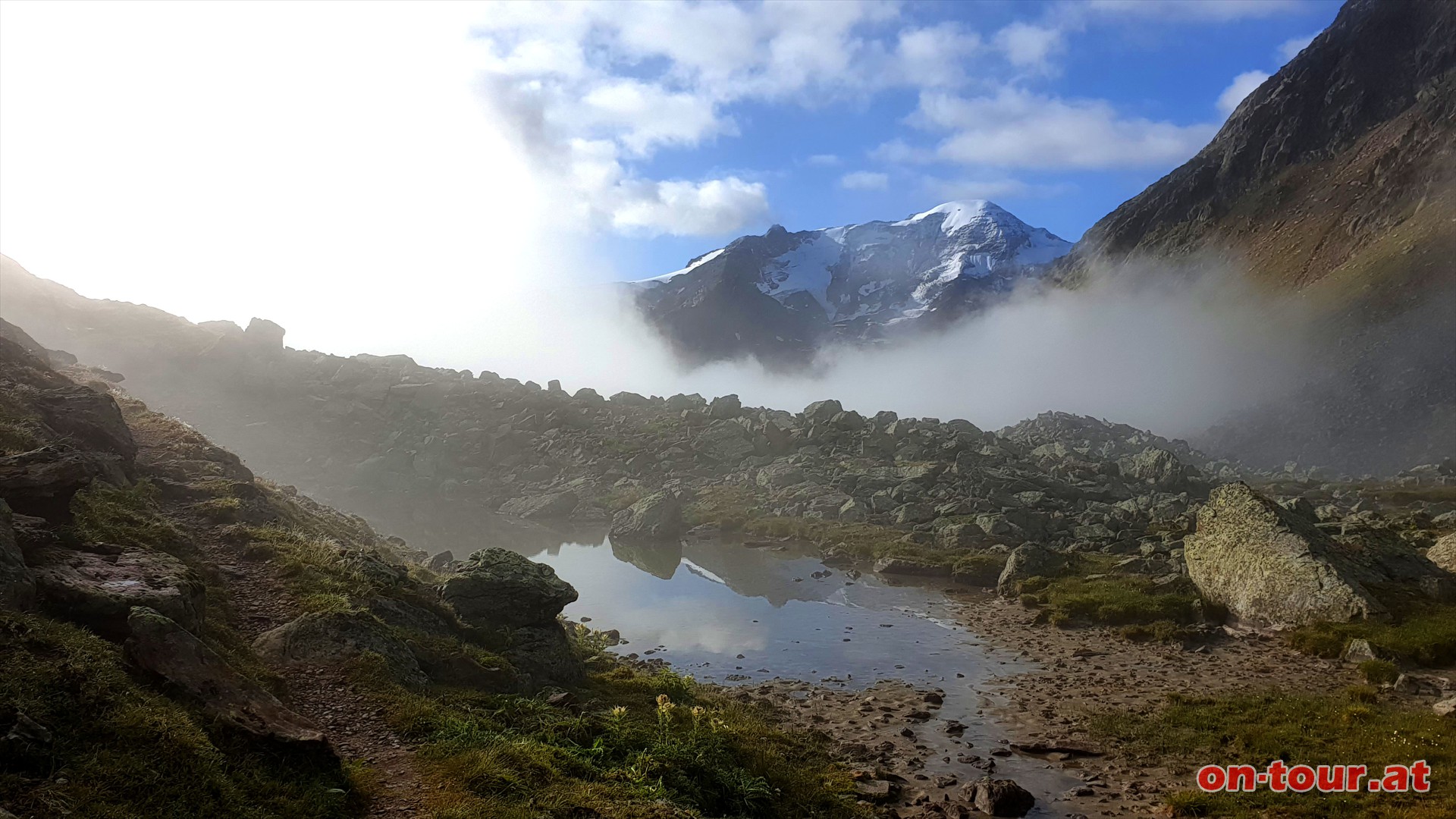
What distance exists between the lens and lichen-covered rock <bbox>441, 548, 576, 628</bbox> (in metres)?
23.0

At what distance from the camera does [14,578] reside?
12.0 m

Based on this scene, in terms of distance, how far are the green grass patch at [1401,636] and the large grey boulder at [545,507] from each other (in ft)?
202

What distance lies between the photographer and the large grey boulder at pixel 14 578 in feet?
38.3

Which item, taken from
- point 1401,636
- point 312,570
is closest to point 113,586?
point 312,570

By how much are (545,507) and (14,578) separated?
63.7 metres

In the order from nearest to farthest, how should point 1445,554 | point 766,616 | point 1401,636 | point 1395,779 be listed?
1. point 1395,779
2. point 1401,636
3. point 1445,554
4. point 766,616

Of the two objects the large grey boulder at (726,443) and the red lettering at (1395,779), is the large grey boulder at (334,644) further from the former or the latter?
the large grey boulder at (726,443)

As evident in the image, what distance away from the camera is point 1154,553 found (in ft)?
139

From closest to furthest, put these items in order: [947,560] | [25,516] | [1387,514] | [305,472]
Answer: [25,516]
[947,560]
[1387,514]
[305,472]

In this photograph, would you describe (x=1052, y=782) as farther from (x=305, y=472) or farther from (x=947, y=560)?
(x=305, y=472)

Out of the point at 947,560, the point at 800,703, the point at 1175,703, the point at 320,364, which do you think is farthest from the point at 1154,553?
the point at 320,364

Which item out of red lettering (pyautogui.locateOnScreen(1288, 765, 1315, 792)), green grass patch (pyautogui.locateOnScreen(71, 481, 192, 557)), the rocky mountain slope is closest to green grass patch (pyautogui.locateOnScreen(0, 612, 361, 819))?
green grass patch (pyautogui.locateOnScreen(71, 481, 192, 557))

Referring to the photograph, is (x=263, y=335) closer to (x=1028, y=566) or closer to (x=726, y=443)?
(x=726, y=443)

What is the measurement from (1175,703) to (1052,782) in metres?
8.03
